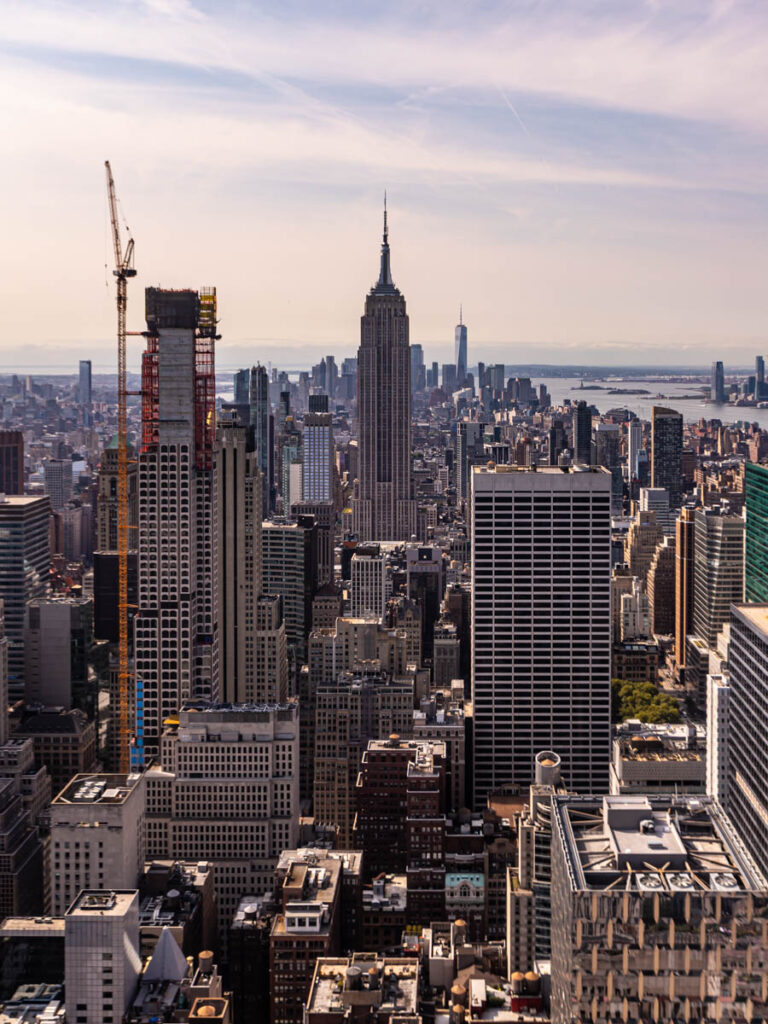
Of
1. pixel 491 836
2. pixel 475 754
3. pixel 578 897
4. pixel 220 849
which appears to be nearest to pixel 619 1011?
pixel 578 897

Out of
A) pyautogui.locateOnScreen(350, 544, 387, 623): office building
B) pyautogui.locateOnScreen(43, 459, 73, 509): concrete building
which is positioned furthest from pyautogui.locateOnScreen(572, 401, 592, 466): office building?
pyautogui.locateOnScreen(350, 544, 387, 623): office building

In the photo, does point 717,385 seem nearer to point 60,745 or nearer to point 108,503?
point 108,503

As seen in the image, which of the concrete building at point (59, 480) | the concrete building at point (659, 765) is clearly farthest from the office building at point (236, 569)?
the concrete building at point (59, 480)

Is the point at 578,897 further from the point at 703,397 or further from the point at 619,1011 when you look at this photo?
the point at 703,397

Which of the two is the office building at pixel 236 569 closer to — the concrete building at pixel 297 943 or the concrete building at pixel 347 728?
the concrete building at pixel 347 728

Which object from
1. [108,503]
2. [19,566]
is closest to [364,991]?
[19,566]

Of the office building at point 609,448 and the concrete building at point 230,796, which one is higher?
the office building at point 609,448

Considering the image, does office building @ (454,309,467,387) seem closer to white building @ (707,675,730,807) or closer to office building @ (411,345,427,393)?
office building @ (411,345,427,393)
